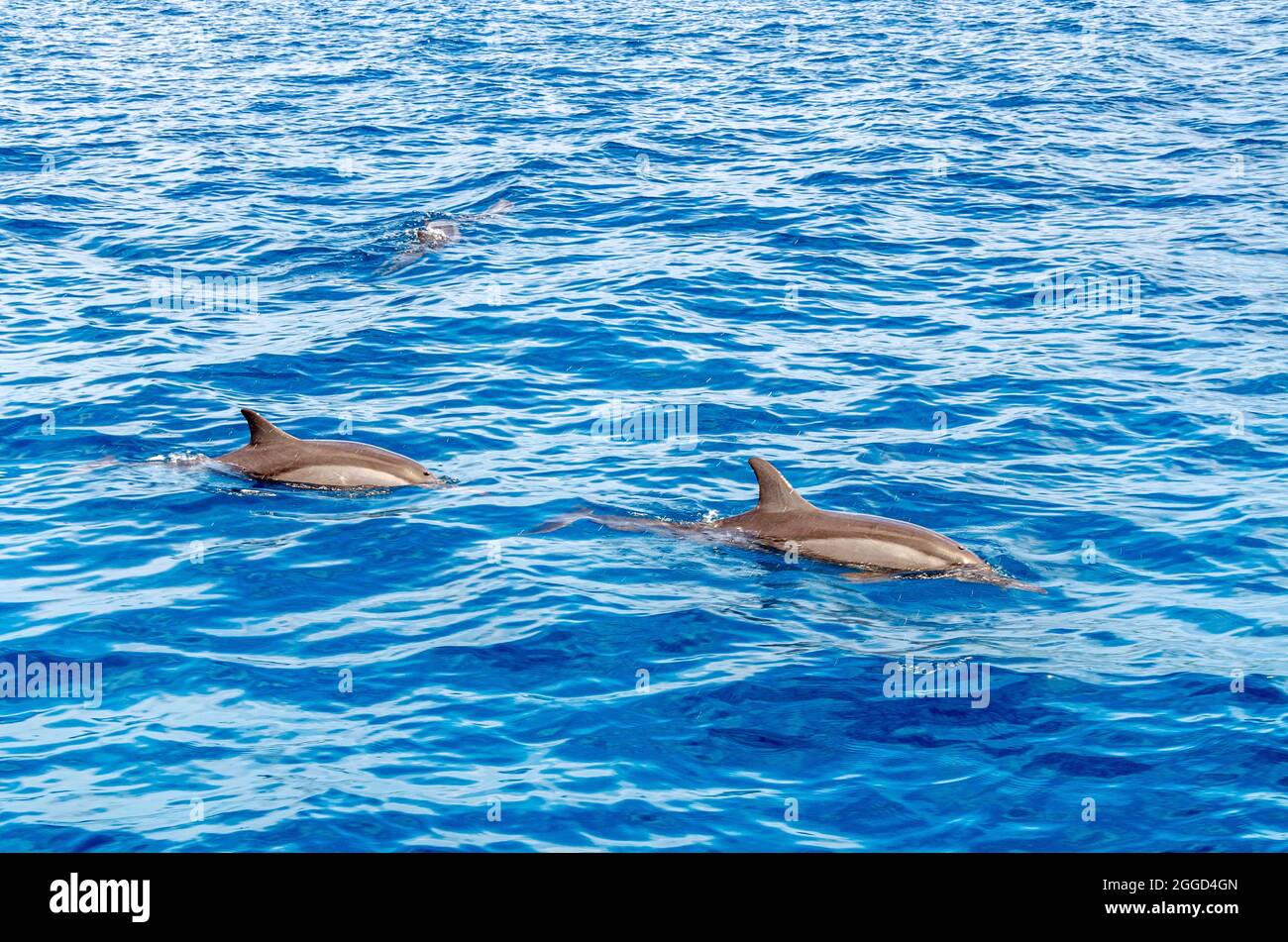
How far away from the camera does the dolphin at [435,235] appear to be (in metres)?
26.8

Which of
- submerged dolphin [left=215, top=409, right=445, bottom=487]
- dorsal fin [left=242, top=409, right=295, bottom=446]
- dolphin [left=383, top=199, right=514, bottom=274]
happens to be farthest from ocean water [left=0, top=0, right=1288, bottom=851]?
dorsal fin [left=242, top=409, right=295, bottom=446]

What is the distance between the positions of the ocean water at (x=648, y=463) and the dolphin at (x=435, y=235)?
1.22ft

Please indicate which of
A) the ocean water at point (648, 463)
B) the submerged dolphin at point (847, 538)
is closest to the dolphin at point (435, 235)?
the ocean water at point (648, 463)

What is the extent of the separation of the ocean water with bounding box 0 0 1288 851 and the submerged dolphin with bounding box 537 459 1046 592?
0.84ft

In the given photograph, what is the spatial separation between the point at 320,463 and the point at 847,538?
19.6 feet

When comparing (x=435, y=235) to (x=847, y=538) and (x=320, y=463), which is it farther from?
(x=847, y=538)

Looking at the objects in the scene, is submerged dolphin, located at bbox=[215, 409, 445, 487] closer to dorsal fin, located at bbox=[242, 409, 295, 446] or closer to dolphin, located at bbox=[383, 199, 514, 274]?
dorsal fin, located at bbox=[242, 409, 295, 446]

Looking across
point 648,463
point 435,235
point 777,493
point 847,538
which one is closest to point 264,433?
point 648,463

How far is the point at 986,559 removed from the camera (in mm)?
15047

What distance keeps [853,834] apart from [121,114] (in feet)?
113

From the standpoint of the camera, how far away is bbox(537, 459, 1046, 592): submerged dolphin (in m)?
14.6
